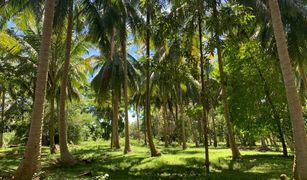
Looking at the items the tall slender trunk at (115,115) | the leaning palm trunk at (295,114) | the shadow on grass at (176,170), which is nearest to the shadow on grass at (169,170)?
the shadow on grass at (176,170)

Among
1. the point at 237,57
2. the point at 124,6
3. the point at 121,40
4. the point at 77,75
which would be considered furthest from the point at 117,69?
the point at 237,57

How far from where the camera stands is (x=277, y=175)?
11.6 meters

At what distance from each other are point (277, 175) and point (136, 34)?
1204 centimetres

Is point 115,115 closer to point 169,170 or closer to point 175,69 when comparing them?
point 169,170

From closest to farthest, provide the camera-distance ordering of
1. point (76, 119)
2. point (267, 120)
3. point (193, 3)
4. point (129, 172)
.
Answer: point (193, 3), point (129, 172), point (267, 120), point (76, 119)

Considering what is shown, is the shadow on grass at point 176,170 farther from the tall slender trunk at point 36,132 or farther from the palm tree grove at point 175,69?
the tall slender trunk at point 36,132

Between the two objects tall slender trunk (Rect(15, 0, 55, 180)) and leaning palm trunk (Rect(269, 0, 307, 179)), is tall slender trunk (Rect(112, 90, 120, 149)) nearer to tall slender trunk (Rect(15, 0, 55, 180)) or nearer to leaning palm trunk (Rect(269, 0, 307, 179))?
tall slender trunk (Rect(15, 0, 55, 180))

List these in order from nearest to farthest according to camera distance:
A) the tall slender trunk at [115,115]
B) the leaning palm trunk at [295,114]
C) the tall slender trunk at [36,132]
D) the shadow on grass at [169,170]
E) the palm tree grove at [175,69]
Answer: the leaning palm trunk at [295,114]
the tall slender trunk at [36,132]
the palm tree grove at [175,69]
the shadow on grass at [169,170]
the tall slender trunk at [115,115]

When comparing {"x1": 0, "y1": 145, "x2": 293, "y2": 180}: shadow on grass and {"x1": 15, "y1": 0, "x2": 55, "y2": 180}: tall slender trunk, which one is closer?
{"x1": 15, "y1": 0, "x2": 55, "y2": 180}: tall slender trunk

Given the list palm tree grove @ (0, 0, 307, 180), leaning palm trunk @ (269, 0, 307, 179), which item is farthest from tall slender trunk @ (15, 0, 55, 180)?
leaning palm trunk @ (269, 0, 307, 179)

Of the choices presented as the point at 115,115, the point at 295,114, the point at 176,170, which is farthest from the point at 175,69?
the point at 115,115

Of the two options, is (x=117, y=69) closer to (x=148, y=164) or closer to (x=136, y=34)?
(x=136, y=34)

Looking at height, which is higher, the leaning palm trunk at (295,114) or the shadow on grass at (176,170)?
the leaning palm trunk at (295,114)

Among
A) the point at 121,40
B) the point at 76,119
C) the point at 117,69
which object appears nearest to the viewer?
the point at 121,40
